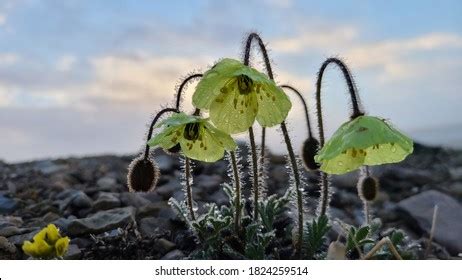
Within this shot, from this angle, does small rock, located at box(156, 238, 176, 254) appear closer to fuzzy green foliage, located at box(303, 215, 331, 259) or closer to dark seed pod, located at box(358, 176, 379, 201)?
fuzzy green foliage, located at box(303, 215, 331, 259)

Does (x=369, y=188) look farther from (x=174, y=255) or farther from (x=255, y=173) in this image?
(x=174, y=255)

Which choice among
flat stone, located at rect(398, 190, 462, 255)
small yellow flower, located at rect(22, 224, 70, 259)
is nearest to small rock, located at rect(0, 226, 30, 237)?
small yellow flower, located at rect(22, 224, 70, 259)

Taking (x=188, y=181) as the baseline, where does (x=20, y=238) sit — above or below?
below

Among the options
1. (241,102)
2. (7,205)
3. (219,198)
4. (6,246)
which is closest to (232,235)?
(241,102)

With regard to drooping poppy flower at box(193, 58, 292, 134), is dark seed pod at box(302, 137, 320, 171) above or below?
below

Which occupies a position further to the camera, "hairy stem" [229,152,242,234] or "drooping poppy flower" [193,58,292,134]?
"hairy stem" [229,152,242,234]

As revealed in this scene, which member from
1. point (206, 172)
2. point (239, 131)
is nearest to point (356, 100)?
point (239, 131)

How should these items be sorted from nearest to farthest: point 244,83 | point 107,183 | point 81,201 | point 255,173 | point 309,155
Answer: point 244,83
point 255,173
point 309,155
point 81,201
point 107,183
